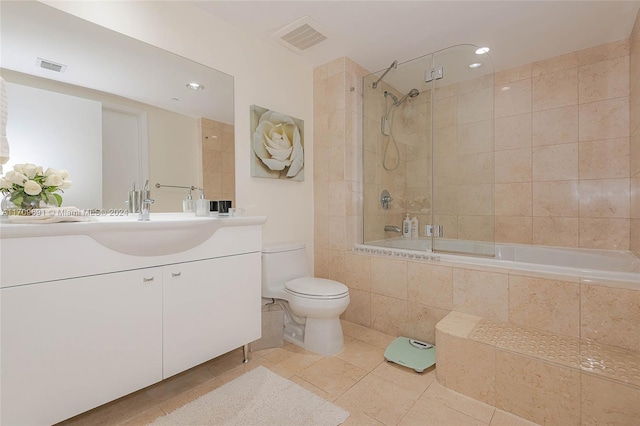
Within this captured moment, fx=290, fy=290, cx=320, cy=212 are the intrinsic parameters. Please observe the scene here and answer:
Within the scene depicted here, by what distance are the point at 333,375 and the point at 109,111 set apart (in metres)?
1.91

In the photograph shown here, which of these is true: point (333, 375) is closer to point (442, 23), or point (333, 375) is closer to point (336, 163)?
point (336, 163)

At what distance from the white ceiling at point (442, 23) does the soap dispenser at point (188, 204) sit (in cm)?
121

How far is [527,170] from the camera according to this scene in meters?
2.50

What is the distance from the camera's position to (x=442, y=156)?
7.82 feet

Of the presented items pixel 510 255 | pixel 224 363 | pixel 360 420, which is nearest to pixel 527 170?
pixel 510 255

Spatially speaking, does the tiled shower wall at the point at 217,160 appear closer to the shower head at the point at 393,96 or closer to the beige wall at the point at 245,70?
the beige wall at the point at 245,70

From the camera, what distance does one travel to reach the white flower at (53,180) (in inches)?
50.0

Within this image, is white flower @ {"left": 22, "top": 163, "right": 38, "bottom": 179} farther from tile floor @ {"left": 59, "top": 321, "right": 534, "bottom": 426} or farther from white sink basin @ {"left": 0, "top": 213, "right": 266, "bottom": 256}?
tile floor @ {"left": 59, "top": 321, "right": 534, "bottom": 426}

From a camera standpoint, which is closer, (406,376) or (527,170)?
(406,376)

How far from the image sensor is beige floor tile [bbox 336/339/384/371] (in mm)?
1795

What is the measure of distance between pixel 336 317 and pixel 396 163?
1.49 m

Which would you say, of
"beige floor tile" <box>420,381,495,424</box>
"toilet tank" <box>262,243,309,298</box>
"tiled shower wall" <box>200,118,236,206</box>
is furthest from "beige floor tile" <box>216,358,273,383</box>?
"tiled shower wall" <box>200,118,236,206</box>

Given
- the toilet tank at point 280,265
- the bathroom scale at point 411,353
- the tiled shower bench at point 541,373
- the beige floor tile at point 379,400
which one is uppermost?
the toilet tank at point 280,265

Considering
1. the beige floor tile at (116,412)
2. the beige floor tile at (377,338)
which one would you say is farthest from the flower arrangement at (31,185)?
the beige floor tile at (377,338)
